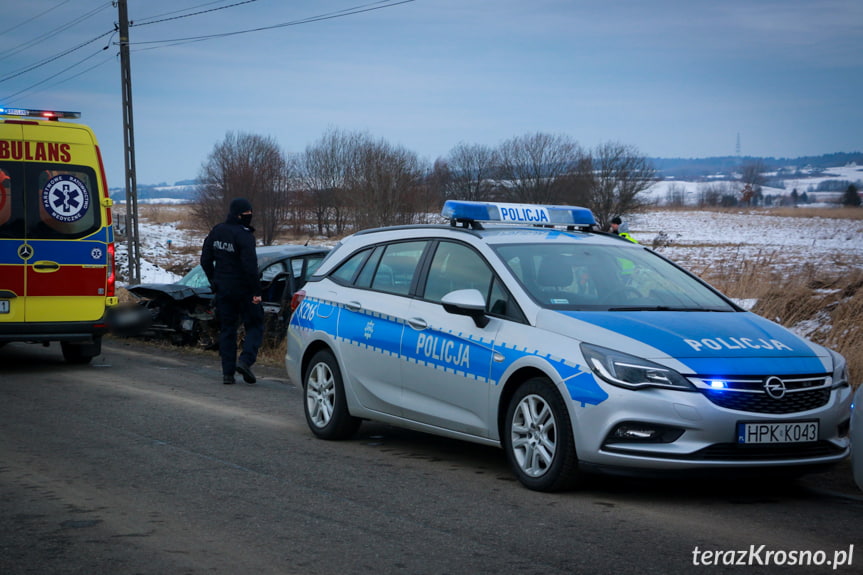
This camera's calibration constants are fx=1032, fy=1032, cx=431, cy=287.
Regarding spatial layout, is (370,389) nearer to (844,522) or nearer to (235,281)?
(844,522)

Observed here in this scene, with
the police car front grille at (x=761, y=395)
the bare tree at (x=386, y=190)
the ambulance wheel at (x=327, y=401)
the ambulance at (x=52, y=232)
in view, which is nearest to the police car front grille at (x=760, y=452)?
the police car front grille at (x=761, y=395)

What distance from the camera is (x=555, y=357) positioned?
6.00m

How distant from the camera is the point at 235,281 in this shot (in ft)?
37.7

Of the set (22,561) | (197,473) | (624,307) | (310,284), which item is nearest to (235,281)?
(310,284)

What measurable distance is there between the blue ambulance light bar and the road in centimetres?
478

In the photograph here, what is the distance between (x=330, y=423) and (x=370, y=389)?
648mm

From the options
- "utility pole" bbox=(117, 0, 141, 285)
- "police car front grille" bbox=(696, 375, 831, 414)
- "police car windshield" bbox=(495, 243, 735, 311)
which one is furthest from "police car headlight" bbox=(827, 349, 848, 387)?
"utility pole" bbox=(117, 0, 141, 285)

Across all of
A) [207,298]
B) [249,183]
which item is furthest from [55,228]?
[249,183]

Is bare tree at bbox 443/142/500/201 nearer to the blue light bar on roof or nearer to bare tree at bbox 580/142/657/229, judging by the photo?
bare tree at bbox 580/142/657/229

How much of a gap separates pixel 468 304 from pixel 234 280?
5542 millimetres

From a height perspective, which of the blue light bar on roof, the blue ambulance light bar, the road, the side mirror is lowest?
the road

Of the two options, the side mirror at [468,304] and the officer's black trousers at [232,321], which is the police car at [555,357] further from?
the officer's black trousers at [232,321]

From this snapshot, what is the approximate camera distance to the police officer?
11.4 m

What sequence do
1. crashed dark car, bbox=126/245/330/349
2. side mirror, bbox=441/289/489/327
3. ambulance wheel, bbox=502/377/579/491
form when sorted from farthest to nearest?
crashed dark car, bbox=126/245/330/349 < side mirror, bbox=441/289/489/327 < ambulance wheel, bbox=502/377/579/491
